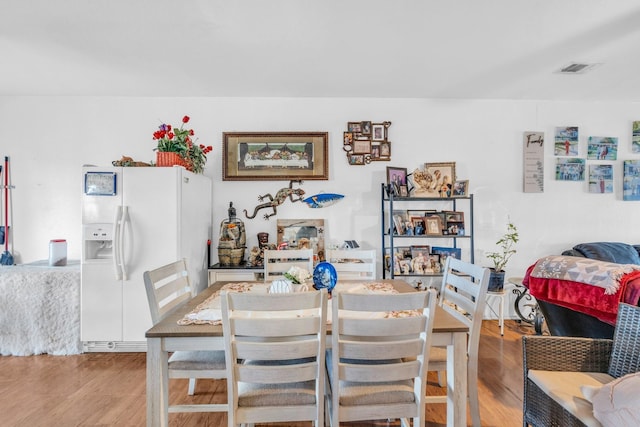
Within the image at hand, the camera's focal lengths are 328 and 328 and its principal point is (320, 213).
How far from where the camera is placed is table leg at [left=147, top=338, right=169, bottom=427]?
1414 millimetres

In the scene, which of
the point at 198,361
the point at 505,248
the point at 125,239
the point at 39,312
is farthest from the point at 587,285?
the point at 39,312

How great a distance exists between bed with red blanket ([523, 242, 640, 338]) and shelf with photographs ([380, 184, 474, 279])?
49.9 inches

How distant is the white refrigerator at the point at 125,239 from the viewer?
2744mm

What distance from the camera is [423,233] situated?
3424 millimetres

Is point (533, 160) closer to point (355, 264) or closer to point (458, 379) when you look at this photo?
point (355, 264)

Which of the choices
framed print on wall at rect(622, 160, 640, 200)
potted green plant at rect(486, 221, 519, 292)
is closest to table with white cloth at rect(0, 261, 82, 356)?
potted green plant at rect(486, 221, 519, 292)

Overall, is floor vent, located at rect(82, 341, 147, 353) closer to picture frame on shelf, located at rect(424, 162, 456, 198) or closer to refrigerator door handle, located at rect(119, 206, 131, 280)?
refrigerator door handle, located at rect(119, 206, 131, 280)

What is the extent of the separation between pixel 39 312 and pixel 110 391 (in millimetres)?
1158

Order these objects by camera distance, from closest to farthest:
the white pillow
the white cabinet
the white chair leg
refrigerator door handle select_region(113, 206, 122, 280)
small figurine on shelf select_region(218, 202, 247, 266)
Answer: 1. the white pillow
2. the white chair leg
3. refrigerator door handle select_region(113, 206, 122, 280)
4. the white cabinet
5. small figurine on shelf select_region(218, 202, 247, 266)

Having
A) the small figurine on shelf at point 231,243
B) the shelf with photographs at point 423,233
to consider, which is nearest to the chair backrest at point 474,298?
the shelf with photographs at point 423,233

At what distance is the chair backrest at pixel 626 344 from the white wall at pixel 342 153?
2.36 metres

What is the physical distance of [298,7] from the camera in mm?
2025

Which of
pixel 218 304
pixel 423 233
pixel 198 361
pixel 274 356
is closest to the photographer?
pixel 274 356

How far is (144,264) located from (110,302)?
0.43 m
